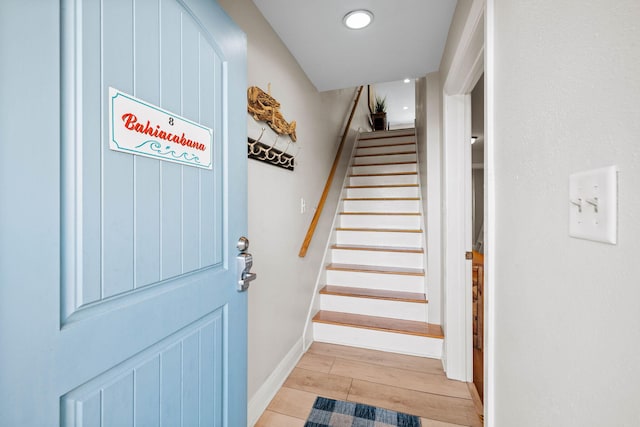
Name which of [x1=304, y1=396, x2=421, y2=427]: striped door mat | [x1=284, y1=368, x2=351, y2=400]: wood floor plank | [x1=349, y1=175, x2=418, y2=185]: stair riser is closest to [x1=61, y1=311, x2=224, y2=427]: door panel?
[x1=304, y1=396, x2=421, y2=427]: striped door mat

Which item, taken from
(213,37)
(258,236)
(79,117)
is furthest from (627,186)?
(258,236)

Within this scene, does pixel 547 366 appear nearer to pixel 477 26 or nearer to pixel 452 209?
pixel 477 26

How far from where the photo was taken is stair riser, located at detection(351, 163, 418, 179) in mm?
3613

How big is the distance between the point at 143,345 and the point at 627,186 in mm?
1015

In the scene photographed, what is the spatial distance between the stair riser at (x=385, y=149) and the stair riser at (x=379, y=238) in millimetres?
1653

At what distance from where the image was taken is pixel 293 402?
5.48 ft

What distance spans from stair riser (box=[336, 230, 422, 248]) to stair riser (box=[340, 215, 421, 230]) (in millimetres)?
193


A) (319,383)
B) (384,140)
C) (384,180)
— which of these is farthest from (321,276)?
(384,140)

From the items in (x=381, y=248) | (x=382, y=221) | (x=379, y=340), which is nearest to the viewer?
(x=379, y=340)

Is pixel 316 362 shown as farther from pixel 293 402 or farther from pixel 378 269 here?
pixel 378 269

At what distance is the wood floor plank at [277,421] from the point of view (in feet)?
4.93

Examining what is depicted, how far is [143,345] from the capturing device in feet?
2.27

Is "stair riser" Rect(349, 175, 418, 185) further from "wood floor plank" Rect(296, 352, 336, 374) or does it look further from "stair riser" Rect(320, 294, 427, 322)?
"wood floor plank" Rect(296, 352, 336, 374)

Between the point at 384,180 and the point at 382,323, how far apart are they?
1.92 meters
